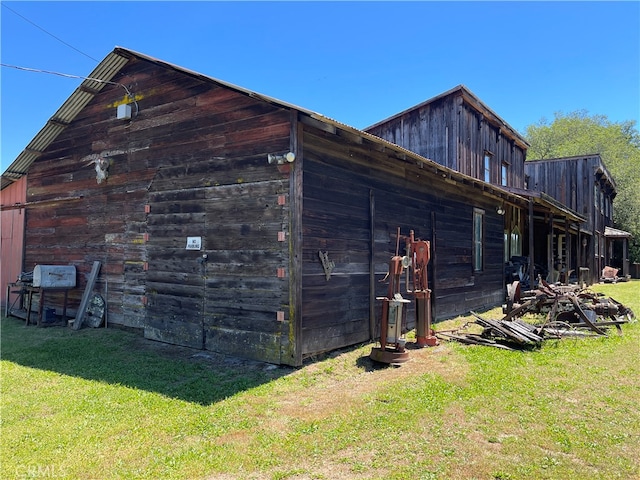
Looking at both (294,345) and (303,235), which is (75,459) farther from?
(303,235)

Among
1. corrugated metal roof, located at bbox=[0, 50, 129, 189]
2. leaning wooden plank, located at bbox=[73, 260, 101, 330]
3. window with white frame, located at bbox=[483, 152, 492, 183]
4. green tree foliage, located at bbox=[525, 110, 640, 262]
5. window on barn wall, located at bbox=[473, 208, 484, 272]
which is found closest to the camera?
corrugated metal roof, located at bbox=[0, 50, 129, 189]

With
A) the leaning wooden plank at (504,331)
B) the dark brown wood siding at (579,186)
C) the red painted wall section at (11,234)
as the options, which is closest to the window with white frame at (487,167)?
the dark brown wood siding at (579,186)

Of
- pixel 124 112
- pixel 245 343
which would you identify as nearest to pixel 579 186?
pixel 245 343

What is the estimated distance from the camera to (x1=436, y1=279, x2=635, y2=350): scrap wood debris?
7312 mm

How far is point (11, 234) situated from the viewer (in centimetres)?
1141

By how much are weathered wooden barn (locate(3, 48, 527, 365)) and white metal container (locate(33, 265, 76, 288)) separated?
0.21 metres

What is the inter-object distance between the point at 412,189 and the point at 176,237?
15.4ft

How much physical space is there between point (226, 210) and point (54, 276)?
4906 mm

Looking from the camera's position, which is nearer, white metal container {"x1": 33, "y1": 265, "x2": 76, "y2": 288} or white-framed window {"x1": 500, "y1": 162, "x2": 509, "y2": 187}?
white metal container {"x1": 33, "y1": 265, "x2": 76, "y2": 288}

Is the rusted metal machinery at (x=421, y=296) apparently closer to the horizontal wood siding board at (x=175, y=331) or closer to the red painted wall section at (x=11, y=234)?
the horizontal wood siding board at (x=175, y=331)

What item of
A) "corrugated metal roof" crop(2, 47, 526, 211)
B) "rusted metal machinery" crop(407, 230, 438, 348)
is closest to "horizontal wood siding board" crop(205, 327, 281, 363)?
"rusted metal machinery" crop(407, 230, 438, 348)

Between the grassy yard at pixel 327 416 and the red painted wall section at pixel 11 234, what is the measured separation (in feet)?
17.8

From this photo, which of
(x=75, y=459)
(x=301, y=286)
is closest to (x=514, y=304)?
(x=301, y=286)

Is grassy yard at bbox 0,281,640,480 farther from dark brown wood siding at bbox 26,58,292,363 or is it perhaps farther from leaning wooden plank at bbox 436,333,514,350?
dark brown wood siding at bbox 26,58,292,363
